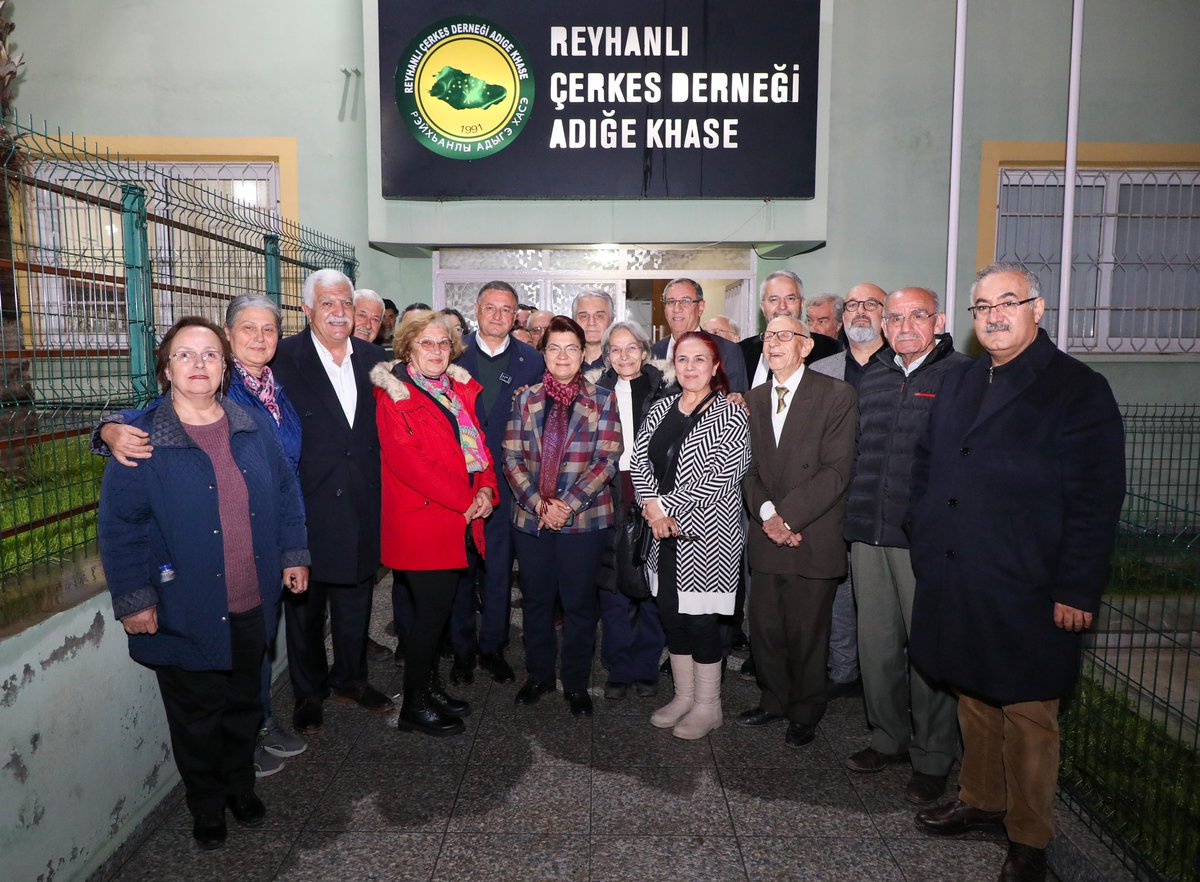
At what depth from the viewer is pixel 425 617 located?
3699mm

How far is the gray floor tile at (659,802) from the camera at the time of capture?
305 cm

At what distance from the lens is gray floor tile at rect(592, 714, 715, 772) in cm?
355

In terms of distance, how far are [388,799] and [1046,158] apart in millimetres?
8682

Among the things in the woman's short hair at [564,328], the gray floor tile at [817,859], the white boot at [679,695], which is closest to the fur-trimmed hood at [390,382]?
the woman's short hair at [564,328]

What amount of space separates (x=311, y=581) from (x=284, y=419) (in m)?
0.86

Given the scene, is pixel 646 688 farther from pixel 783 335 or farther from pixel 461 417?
pixel 783 335

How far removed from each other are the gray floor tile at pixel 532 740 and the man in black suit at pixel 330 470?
2.12 ft

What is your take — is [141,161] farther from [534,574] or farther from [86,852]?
[86,852]

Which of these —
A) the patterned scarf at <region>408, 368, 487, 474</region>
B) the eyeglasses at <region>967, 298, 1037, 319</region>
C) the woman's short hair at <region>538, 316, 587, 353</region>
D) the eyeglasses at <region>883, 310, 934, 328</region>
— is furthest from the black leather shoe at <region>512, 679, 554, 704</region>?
the eyeglasses at <region>967, 298, 1037, 319</region>

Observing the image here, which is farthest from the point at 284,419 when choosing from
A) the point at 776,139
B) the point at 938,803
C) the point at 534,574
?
the point at 776,139

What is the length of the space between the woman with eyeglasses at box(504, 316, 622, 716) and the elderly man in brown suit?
28.7 inches

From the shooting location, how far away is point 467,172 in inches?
305

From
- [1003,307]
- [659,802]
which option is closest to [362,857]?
[659,802]

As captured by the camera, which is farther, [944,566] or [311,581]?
[311,581]
